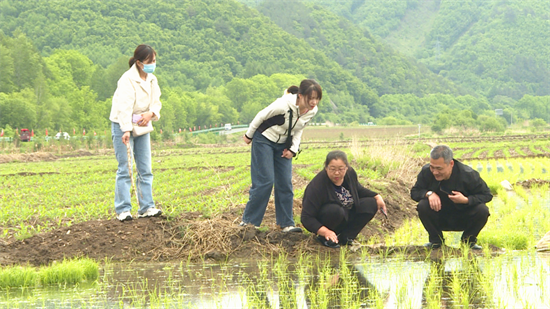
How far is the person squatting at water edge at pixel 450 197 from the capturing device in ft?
20.3

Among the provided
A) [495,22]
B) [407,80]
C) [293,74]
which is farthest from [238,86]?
[495,22]

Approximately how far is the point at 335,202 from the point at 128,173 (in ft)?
7.93

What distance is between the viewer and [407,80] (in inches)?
5945

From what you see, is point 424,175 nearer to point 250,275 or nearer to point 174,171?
point 250,275

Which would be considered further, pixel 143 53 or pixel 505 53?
pixel 505 53

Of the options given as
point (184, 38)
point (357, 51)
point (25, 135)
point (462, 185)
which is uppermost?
point (357, 51)

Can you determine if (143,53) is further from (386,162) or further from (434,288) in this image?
(386,162)

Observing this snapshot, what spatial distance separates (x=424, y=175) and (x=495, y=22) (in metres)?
191

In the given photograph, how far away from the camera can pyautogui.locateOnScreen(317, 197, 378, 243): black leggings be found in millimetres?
6457

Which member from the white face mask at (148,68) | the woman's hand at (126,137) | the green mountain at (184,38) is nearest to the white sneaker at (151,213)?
the woman's hand at (126,137)

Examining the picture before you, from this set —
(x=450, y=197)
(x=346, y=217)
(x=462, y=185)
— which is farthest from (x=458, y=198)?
(x=346, y=217)

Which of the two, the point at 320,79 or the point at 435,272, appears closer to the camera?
the point at 435,272

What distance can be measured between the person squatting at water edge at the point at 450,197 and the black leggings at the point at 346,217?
0.47 meters

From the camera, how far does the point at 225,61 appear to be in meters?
129
